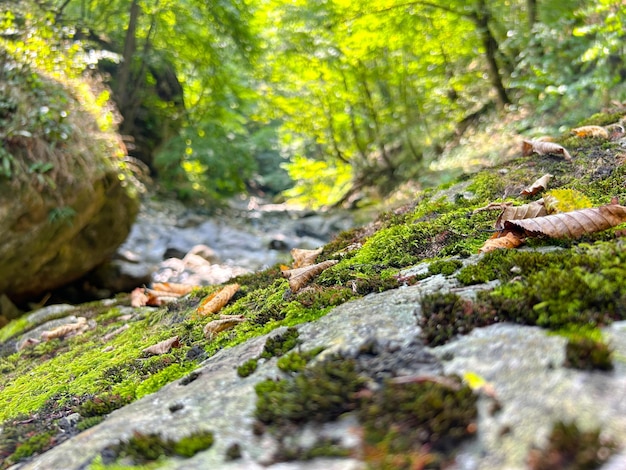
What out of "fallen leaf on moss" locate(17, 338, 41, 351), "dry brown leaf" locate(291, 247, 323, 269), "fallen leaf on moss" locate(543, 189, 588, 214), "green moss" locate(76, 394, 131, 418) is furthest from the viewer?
"fallen leaf on moss" locate(17, 338, 41, 351)

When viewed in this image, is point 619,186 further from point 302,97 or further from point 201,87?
point 201,87

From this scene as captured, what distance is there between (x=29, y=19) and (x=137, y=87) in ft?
28.5

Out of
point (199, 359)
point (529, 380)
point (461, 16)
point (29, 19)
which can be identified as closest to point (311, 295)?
point (199, 359)

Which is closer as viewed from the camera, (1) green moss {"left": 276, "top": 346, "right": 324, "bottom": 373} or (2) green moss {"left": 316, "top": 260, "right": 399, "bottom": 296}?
(1) green moss {"left": 276, "top": 346, "right": 324, "bottom": 373}

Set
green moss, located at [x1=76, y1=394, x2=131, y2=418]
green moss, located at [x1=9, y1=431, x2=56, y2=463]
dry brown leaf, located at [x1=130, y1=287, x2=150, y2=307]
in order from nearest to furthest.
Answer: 1. green moss, located at [x1=9, y1=431, x2=56, y2=463]
2. green moss, located at [x1=76, y1=394, x2=131, y2=418]
3. dry brown leaf, located at [x1=130, y1=287, x2=150, y2=307]

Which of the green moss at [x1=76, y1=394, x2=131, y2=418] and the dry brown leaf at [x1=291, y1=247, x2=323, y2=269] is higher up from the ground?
the green moss at [x1=76, y1=394, x2=131, y2=418]

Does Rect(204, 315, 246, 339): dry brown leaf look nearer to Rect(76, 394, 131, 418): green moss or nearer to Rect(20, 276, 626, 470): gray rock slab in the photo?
Rect(20, 276, 626, 470): gray rock slab

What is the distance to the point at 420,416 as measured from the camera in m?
1.26

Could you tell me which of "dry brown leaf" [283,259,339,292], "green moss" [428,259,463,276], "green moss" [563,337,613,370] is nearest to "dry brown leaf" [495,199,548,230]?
"green moss" [428,259,463,276]

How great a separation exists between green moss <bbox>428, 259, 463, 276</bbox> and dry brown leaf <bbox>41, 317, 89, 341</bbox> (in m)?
3.83

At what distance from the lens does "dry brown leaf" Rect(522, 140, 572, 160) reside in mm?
3920

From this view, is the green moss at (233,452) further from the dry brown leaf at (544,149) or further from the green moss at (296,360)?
the dry brown leaf at (544,149)

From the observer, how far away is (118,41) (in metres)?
15.1

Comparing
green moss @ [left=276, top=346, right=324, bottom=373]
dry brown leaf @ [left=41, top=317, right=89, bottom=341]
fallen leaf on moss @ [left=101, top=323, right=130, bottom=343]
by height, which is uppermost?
green moss @ [left=276, top=346, right=324, bottom=373]
